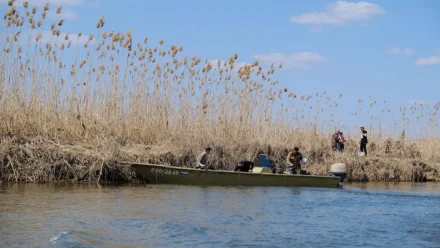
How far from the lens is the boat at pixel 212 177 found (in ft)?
64.7

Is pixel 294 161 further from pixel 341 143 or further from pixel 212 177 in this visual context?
pixel 341 143

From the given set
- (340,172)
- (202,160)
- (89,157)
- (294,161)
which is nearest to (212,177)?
(202,160)

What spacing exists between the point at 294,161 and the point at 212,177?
10.8ft

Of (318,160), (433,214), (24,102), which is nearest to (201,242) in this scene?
(433,214)

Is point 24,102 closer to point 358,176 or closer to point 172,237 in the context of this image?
point 172,237

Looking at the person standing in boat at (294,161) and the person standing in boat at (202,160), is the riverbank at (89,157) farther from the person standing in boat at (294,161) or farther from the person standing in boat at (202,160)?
the person standing in boat at (294,161)

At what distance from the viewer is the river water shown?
11320mm

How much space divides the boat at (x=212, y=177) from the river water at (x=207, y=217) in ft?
1.61

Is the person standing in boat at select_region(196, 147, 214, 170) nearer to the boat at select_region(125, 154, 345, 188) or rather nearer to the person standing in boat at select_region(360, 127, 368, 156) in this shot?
the boat at select_region(125, 154, 345, 188)

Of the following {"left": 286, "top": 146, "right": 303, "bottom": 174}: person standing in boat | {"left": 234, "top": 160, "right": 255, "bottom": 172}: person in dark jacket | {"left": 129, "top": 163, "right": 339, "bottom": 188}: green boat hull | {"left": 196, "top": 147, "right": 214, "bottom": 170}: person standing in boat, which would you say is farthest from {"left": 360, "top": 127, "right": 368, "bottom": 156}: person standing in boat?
{"left": 196, "top": 147, "right": 214, "bottom": 170}: person standing in boat

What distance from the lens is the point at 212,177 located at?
20.0 m

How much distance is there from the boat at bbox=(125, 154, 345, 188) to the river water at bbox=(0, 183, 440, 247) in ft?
1.61

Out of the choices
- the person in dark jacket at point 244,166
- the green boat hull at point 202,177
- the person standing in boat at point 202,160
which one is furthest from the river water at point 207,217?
the person in dark jacket at point 244,166

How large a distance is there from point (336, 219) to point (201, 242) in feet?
14.1
